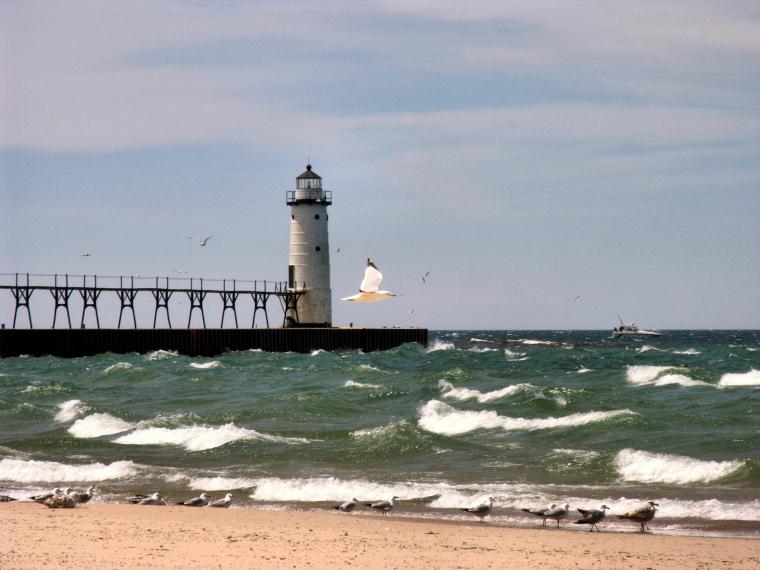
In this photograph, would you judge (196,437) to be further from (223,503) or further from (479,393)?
(479,393)

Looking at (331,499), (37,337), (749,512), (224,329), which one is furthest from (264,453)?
(224,329)

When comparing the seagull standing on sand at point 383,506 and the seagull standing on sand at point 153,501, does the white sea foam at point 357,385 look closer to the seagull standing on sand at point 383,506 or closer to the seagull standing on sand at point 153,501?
the seagull standing on sand at point 153,501

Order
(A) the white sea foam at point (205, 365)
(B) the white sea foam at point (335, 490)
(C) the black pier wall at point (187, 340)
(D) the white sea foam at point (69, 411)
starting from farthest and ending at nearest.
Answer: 1. (C) the black pier wall at point (187, 340)
2. (A) the white sea foam at point (205, 365)
3. (D) the white sea foam at point (69, 411)
4. (B) the white sea foam at point (335, 490)

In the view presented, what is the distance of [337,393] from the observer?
33875 millimetres

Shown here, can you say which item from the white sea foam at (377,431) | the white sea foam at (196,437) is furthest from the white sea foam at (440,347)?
the white sea foam at (377,431)

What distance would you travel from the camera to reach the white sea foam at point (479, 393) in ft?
106

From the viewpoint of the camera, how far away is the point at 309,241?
203 feet

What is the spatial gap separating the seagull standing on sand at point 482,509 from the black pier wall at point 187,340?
43633 millimetres

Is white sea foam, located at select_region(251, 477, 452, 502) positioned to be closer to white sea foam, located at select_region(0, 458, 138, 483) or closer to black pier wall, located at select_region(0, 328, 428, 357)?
white sea foam, located at select_region(0, 458, 138, 483)

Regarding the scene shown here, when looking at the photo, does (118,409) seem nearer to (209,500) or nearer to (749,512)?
(209,500)

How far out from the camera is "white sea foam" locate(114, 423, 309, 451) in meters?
23.3

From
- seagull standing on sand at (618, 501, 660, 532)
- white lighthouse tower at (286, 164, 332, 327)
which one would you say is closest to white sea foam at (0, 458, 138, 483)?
seagull standing on sand at (618, 501, 660, 532)

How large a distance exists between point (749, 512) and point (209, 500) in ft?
24.0

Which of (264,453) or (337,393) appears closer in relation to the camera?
(264,453)
